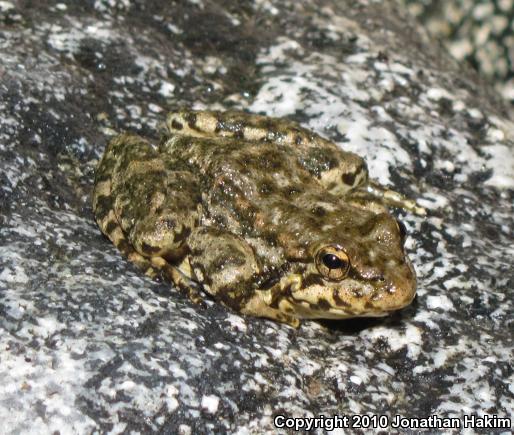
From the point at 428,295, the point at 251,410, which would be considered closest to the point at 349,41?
the point at 428,295

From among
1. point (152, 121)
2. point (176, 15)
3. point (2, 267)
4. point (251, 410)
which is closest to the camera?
point (251, 410)

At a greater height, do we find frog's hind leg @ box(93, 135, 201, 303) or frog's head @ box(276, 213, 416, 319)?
frog's head @ box(276, 213, 416, 319)

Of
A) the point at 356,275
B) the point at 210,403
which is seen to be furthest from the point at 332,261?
the point at 210,403

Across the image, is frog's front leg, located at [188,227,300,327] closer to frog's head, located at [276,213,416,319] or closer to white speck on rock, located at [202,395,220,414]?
frog's head, located at [276,213,416,319]

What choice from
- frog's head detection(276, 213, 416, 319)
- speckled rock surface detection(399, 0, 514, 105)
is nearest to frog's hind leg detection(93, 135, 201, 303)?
frog's head detection(276, 213, 416, 319)

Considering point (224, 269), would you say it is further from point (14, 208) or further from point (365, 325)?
point (14, 208)

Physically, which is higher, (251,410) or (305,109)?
(305,109)
